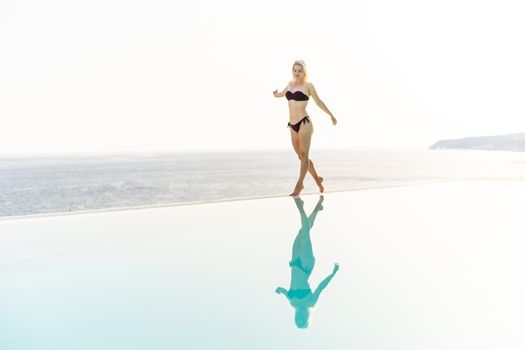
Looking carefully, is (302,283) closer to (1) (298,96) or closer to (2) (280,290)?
(2) (280,290)

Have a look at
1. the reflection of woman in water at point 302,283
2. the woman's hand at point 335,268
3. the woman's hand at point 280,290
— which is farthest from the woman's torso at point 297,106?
the woman's hand at point 280,290

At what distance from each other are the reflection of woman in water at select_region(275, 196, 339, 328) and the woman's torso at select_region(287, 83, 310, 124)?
276 cm

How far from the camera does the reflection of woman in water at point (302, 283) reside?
2.19m

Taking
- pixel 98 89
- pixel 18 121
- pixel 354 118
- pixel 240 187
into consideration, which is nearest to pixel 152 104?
pixel 98 89

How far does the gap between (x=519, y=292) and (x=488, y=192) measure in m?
6.05

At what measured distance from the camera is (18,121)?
449 feet

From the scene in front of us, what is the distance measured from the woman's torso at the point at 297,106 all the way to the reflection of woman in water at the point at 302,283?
2757mm

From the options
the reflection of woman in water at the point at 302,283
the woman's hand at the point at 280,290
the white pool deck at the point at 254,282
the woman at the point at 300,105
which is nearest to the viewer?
the white pool deck at the point at 254,282

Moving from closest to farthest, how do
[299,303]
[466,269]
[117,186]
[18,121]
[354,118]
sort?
[299,303] → [466,269] → [117,186] → [18,121] → [354,118]

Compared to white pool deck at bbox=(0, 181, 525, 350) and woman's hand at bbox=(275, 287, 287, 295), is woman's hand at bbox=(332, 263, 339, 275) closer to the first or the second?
white pool deck at bbox=(0, 181, 525, 350)

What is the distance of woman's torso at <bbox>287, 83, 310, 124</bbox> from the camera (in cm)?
659

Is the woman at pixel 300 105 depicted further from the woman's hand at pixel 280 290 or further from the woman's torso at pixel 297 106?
the woman's hand at pixel 280 290

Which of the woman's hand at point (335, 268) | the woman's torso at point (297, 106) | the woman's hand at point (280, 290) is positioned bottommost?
the woman's hand at point (335, 268)

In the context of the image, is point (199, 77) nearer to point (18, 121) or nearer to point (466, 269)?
point (18, 121)
